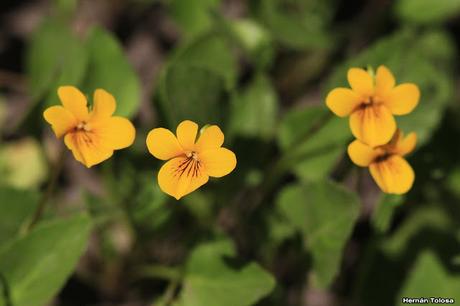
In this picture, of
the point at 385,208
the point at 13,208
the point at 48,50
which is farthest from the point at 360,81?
the point at 48,50

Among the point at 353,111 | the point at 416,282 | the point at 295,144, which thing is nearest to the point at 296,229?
the point at 295,144

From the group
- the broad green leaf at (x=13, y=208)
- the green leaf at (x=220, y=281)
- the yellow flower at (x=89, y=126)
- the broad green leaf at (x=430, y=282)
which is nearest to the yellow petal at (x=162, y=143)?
the yellow flower at (x=89, y=126)

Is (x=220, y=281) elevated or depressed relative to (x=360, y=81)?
depressed

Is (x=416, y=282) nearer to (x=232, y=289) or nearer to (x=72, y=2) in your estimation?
→ (x=232, y=289)

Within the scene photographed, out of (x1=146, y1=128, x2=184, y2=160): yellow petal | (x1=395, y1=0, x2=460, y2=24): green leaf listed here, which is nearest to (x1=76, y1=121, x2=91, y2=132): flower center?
(x1=146, y1=128, x2=184, y2=160): yellow petal

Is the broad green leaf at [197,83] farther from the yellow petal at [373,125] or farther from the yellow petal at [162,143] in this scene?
the yellow petal at [373,125]

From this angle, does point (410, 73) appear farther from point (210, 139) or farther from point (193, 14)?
point (210, 139)
